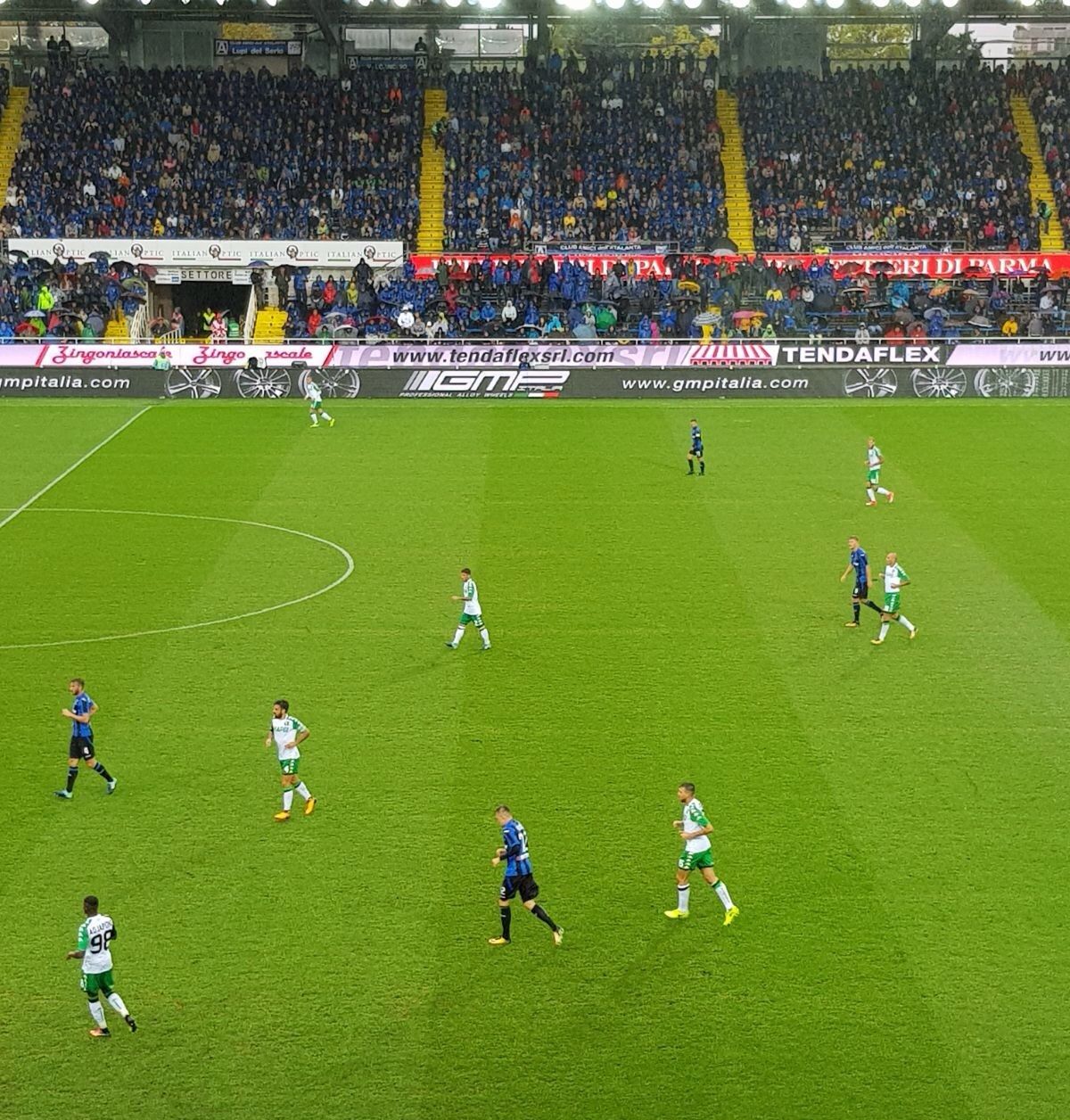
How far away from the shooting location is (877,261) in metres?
57.1

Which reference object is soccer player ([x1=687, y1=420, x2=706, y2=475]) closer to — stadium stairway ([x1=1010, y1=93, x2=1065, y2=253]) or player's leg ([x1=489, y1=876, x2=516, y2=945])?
player's leg ([x1=489, y1=876, x2=516, y2=945])

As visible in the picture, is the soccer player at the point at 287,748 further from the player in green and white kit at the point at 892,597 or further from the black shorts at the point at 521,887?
the player in green and white kit at the point at 892,597

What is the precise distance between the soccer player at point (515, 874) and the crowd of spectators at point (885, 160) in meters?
48.2

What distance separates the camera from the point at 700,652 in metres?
22.2

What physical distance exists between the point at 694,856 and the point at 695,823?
1.18ft

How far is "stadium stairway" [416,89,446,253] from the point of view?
59.7 meters

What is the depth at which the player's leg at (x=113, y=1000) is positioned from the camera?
1215 cm

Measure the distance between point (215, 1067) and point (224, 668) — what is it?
10158 millimetres

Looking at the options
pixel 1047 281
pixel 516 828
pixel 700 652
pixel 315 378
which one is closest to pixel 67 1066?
pixel 516 828

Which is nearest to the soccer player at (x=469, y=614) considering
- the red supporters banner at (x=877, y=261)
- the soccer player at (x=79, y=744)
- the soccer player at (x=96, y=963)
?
the soccer player at (x=79, y=744)

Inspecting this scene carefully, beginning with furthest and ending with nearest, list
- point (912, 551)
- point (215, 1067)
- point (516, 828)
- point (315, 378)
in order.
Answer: point (315, 378)
point (912, 551)
point (516, 828)
point (215, 1067)

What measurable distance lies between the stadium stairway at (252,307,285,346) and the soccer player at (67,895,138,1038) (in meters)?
42.7

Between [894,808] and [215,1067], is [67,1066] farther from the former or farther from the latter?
[894,808]

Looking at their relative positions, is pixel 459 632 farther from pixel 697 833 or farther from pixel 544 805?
pixel 697 833
